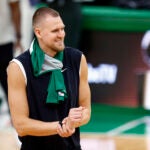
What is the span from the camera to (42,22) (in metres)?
3.72

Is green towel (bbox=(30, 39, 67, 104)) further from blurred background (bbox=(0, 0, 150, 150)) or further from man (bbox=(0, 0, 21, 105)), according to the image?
blurred background (bbox=(0, 0, 150, 150))

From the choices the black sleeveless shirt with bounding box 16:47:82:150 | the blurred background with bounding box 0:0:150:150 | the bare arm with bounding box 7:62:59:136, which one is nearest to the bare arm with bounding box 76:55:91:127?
the black sleeveless shirt with bounding box 16:47:82:150

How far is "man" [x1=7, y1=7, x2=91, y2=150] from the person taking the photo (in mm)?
3682

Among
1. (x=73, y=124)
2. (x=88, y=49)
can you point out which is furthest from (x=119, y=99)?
(x=73, y=124)

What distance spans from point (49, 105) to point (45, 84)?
13 centimetres

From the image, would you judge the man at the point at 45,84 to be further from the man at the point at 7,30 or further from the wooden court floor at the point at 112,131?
the wooden court floor at the point at 112,131

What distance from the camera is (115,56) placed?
7551mm

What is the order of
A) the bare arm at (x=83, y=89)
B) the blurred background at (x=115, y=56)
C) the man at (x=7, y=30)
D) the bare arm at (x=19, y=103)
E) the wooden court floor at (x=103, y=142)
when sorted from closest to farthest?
the bare arm at (x=19, y=103), the bare arm at (x=83, y=89), the man at (x=7, y=30), the wooden court floor at (x=103, y=142), the blurred background at (x=115, y=56)

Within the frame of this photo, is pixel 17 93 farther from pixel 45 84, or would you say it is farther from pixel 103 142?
pixel 103 142

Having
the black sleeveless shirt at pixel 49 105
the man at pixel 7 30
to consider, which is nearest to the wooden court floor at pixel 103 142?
the man at pixel 7 30

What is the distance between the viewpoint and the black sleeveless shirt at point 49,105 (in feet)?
12.3

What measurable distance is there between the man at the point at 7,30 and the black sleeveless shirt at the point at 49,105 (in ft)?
8.13

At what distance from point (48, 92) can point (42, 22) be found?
17.3 inches

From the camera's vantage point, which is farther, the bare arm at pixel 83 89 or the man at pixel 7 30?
the man at pixel 7 30
